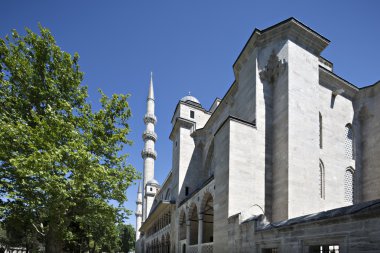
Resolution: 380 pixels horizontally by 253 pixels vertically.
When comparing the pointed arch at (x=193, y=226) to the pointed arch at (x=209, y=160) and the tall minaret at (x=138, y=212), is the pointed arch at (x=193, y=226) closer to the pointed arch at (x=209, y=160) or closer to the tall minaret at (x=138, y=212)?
the pointed arch at (x=209, y=160)

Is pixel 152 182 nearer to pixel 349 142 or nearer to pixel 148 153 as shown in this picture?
pixel 148 153

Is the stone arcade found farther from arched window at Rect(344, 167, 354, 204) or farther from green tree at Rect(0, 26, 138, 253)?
green tree at Rect(0, 26, 138, 253)

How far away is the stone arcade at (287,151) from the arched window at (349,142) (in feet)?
0.24

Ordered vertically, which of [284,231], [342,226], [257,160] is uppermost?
[257,160]

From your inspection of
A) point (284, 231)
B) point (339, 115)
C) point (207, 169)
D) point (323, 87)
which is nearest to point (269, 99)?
point (323, 87)

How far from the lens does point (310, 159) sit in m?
13.4

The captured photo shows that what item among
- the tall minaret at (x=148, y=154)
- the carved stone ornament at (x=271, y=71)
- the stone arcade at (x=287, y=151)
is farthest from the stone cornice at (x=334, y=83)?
the tall minaret at (x=148, y=154)

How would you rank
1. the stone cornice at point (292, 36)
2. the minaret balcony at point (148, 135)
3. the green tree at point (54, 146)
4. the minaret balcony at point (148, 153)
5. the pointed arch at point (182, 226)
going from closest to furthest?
the green tree at point (54, 146)
the stone cornice at point (292, 36)
the pointed arch at point (182, 226)
the minaret balcony at point (148, 153)
the minaret balcony at point (148, 135)

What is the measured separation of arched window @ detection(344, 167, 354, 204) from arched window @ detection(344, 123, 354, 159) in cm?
103

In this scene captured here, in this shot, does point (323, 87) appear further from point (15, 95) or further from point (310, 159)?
point (15, 95)

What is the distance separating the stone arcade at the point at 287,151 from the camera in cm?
1095

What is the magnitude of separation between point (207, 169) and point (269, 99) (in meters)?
12.7

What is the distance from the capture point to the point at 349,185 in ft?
55.6

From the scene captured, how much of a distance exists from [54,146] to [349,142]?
1859 cm
